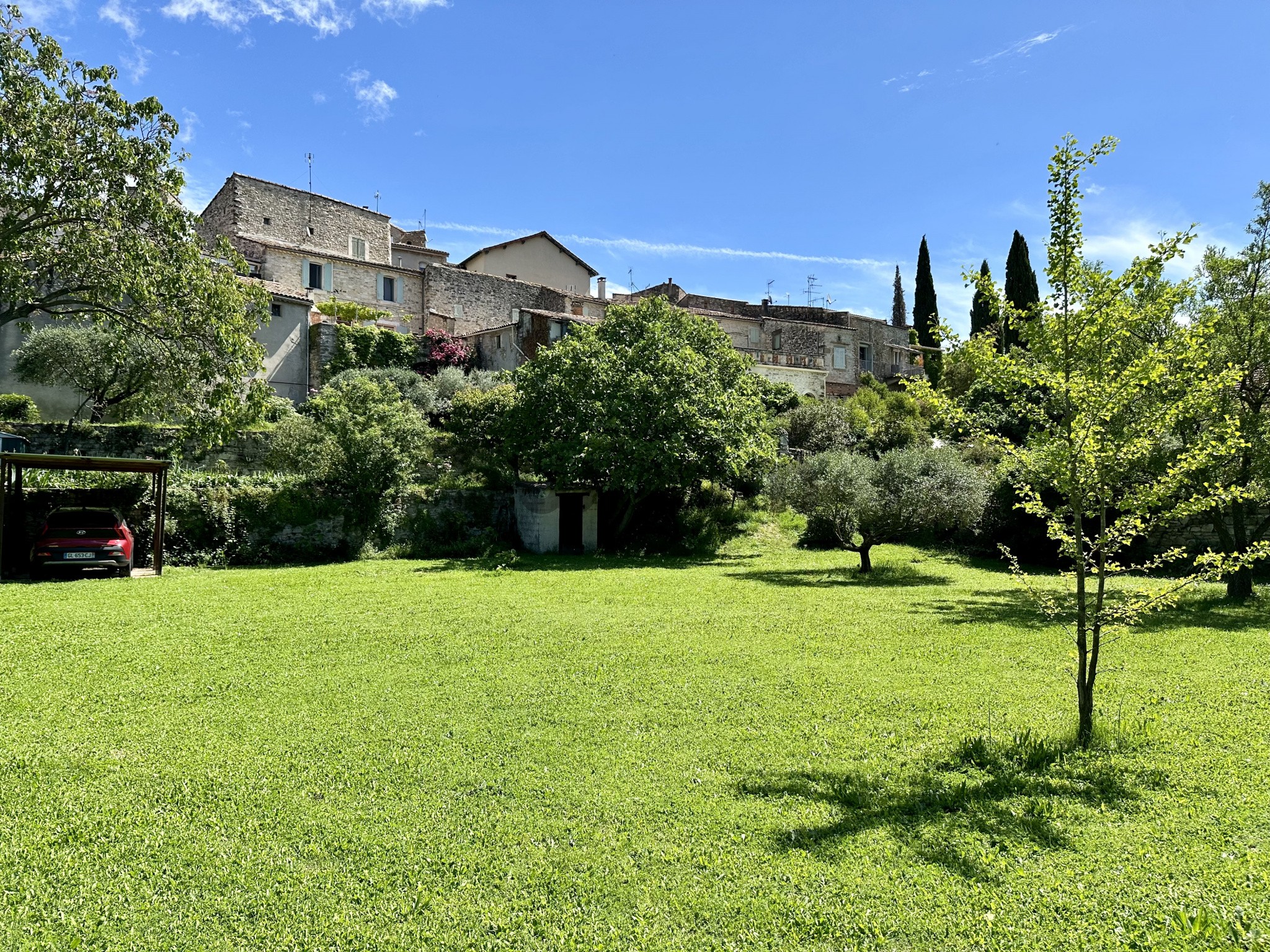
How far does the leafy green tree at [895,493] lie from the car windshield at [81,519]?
60.5 feet

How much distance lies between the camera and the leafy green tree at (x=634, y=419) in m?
23.4

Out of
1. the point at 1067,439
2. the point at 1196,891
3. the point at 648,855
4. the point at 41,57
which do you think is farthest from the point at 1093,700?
the point at 41,57

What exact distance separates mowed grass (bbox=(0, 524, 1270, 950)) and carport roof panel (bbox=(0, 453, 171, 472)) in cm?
574

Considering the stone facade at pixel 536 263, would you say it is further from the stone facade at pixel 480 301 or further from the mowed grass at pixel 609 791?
the mowed grass at pixel 609 791

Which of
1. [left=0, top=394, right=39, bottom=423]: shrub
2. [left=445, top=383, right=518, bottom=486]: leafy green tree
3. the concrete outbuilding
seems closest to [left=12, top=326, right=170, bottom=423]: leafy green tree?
[left=0, top=394, right=39, bottom=423]: shrub

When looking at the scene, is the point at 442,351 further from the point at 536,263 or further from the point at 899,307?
the point at 899,307

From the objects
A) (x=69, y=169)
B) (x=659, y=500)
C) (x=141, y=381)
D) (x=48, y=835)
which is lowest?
(x=48, y=835)

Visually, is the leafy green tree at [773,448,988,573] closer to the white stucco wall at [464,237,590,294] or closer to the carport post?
the carport post

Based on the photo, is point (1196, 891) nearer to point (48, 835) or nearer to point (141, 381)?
point (48, 835)

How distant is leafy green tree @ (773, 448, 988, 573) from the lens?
21.7m

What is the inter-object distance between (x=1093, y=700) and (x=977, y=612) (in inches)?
265

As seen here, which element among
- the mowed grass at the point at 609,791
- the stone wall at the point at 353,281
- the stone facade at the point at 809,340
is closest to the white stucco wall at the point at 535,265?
the stone facade at the point at 809,340

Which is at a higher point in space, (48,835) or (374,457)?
(374,457)

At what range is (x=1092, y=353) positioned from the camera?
20.8ft
